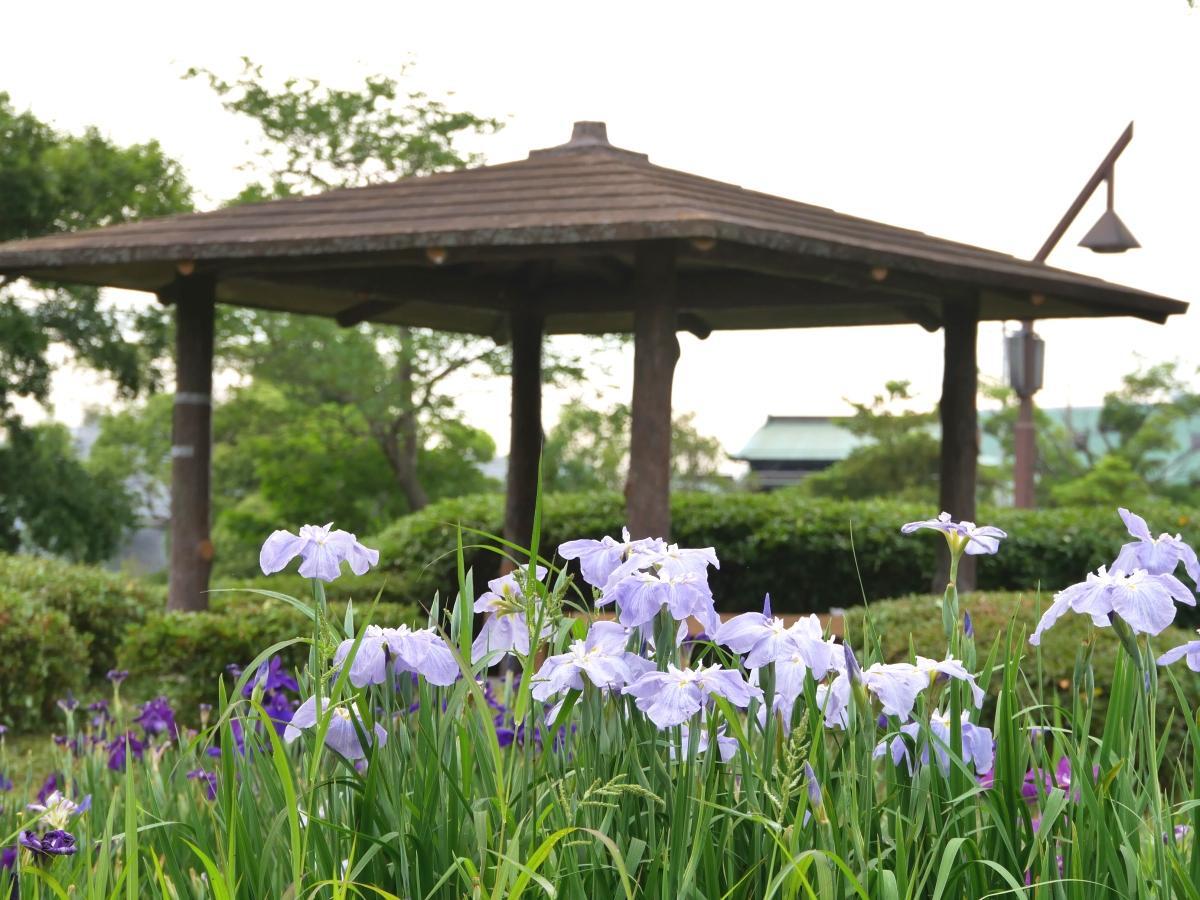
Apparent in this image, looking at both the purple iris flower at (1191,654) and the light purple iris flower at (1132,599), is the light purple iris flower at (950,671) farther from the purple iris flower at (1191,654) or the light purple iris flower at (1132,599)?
the purple iris flower at (1191,654)

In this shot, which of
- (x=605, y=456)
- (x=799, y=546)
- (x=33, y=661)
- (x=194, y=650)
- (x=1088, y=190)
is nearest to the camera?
(x=194, y=650)

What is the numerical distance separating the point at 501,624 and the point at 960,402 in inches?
352

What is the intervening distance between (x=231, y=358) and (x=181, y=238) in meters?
18.3

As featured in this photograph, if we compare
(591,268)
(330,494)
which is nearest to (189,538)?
(591,268)

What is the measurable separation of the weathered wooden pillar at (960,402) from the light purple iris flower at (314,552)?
8.81 metres

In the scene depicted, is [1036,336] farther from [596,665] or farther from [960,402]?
[596,665]

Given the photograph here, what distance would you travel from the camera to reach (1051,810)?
1941mm

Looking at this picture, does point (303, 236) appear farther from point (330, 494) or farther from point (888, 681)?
point (330, 494)

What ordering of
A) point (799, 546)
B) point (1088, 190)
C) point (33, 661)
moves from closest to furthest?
point (33, 661), point (799, 546), point (1088, 190)

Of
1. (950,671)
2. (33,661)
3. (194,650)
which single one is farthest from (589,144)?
(950,671)

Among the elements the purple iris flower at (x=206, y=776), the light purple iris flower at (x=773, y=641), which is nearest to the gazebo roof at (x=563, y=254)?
the purple iris flower at (x=206, y=776)

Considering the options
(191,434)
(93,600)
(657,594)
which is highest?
(191,434)

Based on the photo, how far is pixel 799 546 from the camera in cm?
1281

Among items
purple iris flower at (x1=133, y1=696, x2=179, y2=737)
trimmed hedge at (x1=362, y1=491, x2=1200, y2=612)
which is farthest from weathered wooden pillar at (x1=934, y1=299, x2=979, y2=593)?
purple iris flower at (x1=133, y1=696, x2=179, y2=737)
